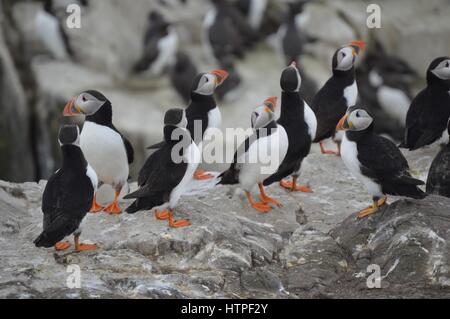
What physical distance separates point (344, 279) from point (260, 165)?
1.41 metres

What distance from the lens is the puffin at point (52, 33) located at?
612 inches

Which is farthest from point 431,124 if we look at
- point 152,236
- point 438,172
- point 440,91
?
point 152,236

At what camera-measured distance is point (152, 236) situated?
6.61 metres

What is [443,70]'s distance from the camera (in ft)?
28.2

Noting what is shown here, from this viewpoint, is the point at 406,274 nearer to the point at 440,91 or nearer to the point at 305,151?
the point at 305,151

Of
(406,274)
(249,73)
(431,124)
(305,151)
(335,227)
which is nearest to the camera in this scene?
(406,274)

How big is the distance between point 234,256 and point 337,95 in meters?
2.79

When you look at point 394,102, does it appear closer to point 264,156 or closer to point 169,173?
point 264,156

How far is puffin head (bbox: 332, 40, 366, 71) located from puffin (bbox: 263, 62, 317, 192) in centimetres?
105

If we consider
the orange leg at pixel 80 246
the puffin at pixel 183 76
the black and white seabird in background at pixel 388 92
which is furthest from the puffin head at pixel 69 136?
the black and white seabird in background at pixel 388 92

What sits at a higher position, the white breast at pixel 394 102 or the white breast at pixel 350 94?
the white breast at pixel 350 94

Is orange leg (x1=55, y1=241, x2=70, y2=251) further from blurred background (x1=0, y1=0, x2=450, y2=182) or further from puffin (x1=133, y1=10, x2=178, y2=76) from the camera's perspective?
puffin (x1=133, y1=10, x2=178, y2=76)

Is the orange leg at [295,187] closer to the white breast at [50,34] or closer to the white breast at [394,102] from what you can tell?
the white breast at [394,102]

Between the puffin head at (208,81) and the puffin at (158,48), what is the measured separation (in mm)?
7664
